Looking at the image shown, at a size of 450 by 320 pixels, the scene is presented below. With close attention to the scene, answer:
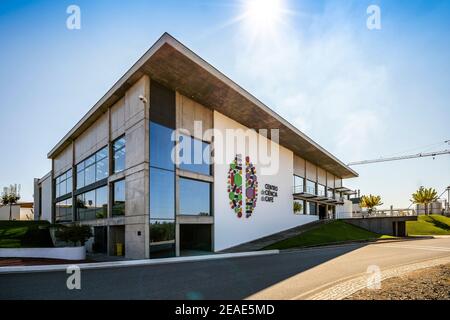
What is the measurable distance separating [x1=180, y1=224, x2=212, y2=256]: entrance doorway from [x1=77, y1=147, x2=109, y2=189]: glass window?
24.5 feet

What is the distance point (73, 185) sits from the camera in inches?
1152

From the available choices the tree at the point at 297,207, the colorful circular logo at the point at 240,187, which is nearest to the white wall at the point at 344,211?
the tree at the point at 297,207

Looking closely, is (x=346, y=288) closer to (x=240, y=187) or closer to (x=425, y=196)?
(x=240, y=187)

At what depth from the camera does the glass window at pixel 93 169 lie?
75.9ft

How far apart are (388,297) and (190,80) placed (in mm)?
16063

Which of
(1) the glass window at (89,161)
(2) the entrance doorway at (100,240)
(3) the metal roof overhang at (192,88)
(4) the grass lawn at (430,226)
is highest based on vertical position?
(3) the metal roof overhang at (192,88)

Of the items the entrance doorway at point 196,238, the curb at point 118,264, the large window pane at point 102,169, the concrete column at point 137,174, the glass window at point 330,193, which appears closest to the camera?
the curb at point 118,264

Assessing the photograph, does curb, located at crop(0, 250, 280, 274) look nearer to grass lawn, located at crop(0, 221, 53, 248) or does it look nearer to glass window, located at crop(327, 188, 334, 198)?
grass lawn, located at crop(0, 221, 53, 248)

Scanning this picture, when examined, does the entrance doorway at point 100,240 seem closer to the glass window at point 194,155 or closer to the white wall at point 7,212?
the glass window at point 194,155

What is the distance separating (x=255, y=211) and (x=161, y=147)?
11.8 metres

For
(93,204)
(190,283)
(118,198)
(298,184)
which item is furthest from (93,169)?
(298,184)

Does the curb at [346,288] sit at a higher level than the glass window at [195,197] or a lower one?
lower

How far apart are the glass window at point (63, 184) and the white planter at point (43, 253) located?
13.5 metres
